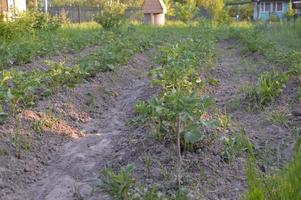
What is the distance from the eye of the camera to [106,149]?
4465mm

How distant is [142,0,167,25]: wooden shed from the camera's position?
96.8 ft

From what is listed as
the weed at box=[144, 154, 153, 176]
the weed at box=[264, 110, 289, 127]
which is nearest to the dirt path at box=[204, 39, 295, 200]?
the weed at box=[264, 110, 289, 127]

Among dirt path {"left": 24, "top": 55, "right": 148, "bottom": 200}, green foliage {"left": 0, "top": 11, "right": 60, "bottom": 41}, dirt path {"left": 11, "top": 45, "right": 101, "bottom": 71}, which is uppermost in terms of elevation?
green foliage {"left": 0, "top": 11, "right": 60, "bottom": 41}

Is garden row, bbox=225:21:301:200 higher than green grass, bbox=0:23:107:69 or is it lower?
lower

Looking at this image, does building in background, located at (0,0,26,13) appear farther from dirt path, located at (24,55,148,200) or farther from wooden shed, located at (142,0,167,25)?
dirt path, located at (24,55,148,200)

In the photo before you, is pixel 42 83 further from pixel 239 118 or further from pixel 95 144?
→ pixel 239 118

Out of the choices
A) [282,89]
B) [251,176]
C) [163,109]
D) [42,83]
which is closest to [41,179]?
[163,109]

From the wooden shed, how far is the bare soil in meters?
23.3

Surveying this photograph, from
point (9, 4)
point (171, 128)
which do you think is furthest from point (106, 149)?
point (9, 4)

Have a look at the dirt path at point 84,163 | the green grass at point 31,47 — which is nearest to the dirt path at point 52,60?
the green grass at point 31,47

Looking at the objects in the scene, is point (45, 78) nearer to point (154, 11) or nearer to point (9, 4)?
point (9, 4)

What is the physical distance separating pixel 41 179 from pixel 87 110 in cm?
217

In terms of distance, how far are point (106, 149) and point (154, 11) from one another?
25758 mm

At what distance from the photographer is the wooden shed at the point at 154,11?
96.8 ft
